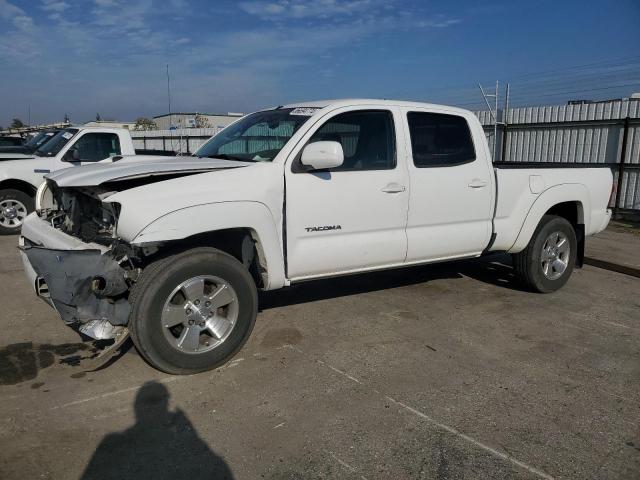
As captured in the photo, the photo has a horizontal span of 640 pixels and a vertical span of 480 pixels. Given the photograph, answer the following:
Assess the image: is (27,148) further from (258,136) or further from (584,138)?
(584,138)

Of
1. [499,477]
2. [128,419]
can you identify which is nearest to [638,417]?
[499,477]

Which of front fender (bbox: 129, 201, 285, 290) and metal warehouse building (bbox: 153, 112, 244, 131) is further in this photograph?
A: metal warehouse building (bbox: 153, 112, 244, 131)

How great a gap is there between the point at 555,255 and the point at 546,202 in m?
0.69

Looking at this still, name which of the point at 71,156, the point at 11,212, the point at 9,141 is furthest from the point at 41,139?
the point at 9,141

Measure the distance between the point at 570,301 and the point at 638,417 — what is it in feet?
8.34

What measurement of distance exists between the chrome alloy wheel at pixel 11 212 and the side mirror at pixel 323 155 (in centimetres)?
716

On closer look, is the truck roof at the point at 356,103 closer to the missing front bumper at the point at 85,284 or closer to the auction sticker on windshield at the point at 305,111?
the auction sticker on windshield at the point at 305,111

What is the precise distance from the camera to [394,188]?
4.50 metres

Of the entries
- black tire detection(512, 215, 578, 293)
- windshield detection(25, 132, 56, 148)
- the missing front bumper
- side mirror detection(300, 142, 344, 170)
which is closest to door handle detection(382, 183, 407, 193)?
side mirror detection(300, 142, 344, 170)

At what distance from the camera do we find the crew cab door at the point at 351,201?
4070 millimetres

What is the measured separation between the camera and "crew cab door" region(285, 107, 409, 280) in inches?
160

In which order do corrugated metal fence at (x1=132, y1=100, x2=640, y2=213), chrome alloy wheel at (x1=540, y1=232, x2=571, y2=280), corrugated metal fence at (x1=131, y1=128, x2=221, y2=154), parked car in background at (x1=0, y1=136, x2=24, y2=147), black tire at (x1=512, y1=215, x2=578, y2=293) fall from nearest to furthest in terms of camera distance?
black tire at (x1=512, y1=215, x2=578, y2=293) → chrome alloy wheel at (x1=540, y1=232, x2=571, y2=280) → corrugated metal fence at (x1=132, y1=100, x2=640, y2=213) → parked car in background at (x1=0, y1=136, x2=24, y2=147) → corrugated metal fence at (x1=131, y1=128, x2=221, y2=154)

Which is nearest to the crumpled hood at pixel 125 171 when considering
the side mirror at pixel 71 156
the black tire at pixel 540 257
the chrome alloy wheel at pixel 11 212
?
the black tire at pixel 540 257

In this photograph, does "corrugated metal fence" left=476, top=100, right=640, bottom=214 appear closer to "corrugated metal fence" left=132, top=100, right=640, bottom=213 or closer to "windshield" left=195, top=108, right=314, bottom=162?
"corrugated metal fence" left=132, top=100, right=640, bottom=213
